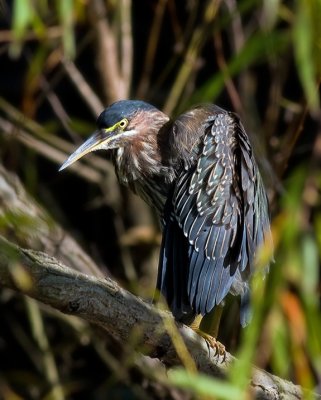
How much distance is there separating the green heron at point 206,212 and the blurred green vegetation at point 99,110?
113 mm

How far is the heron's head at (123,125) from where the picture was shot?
2828 mm

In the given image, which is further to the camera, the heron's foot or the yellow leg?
the yellow leg

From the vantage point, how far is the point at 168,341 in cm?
228

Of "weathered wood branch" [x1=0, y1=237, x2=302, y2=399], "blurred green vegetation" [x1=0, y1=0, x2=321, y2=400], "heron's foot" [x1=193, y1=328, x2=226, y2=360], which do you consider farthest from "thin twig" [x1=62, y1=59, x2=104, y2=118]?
"weathered wood branch" [x1=0, y1=237, x2=302, y2=399]

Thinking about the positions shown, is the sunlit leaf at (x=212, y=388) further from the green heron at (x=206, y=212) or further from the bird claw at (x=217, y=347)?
the green heron at (x=206, y=212)

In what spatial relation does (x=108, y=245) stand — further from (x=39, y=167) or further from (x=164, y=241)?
(x=164, y=241)

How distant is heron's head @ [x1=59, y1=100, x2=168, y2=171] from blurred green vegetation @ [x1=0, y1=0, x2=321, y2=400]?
0.56 feet

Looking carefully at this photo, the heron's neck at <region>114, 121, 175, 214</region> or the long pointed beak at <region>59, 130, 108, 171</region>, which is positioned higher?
the long pointed beak at <region>59, 130, 108, 171</region>

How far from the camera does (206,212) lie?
280 cm

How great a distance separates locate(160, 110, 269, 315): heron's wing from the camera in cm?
275

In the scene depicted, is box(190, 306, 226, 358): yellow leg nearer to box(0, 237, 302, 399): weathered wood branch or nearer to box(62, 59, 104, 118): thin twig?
box(0, 237, 302, 399): weathered wood branch

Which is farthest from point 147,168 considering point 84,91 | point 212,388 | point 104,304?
point 212,388

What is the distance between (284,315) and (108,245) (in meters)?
2.16

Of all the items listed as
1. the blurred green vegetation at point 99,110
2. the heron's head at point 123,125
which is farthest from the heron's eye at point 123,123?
the blurred green vegetation at point 99,110
